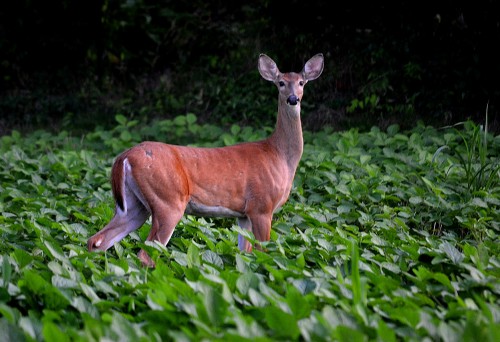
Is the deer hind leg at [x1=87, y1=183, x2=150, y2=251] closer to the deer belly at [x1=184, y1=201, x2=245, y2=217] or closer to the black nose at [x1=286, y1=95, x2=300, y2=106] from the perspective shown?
the deer belly at [x1=184, y1=201, x2=245, y2=217]

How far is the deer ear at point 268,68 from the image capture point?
7227 mm

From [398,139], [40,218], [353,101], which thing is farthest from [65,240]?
[353,101]

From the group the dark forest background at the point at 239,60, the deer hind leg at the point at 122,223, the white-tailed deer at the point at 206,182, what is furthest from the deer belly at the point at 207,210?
the dark forest background at the point at 239,60

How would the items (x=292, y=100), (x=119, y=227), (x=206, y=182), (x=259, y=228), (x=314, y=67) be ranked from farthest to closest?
(x=314, y=67), (x=292, y=100), (x=259, y=228), (x=206, y=182), (x=119, y=227)

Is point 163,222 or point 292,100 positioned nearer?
point 163,222

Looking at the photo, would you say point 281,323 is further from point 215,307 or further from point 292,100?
point 292,100

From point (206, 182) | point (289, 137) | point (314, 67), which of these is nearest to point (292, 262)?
point (206, 182)

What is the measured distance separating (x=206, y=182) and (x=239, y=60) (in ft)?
23.7

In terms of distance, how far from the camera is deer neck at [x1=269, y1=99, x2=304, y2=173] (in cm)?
679

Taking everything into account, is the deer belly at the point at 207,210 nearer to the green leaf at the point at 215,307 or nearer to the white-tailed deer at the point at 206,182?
the white-tailed deer at the point at 206,182

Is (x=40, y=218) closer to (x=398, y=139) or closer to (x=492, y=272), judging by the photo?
(x=492, y=272)

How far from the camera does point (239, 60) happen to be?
1325 centimetres

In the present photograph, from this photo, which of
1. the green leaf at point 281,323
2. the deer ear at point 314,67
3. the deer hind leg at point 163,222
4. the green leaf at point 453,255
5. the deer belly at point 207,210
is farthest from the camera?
the deer ear at point 314,67

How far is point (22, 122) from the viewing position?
1329 centimetres
